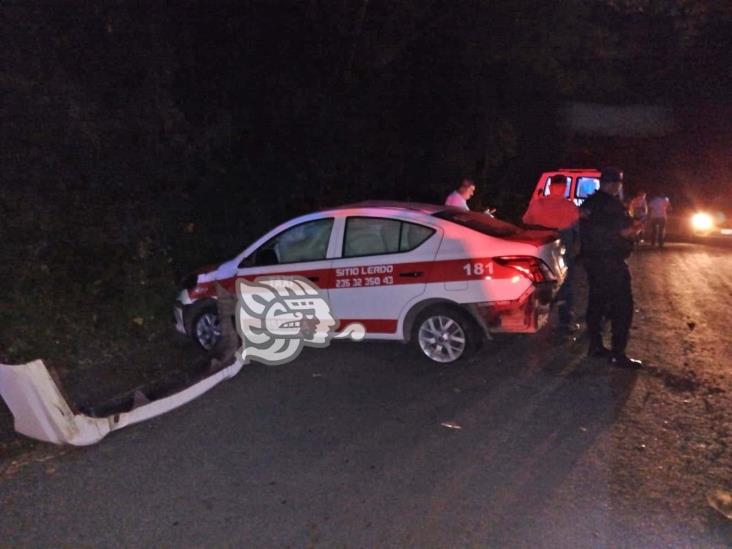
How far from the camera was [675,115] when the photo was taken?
28.9 m

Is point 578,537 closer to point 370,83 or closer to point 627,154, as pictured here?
point 370,83

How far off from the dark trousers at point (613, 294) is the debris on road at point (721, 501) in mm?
2632

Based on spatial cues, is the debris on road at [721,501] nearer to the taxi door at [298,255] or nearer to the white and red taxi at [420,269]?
the white and red taxi at [420,269]

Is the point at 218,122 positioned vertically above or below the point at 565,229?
above

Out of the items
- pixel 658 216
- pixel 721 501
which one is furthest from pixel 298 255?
pixel 658 216

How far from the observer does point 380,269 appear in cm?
748

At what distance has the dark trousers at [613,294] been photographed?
7.09 metres

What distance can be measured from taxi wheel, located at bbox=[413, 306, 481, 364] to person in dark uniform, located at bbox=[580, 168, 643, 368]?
122 cm

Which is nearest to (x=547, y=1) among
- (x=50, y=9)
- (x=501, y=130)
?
(x=501, y=130)

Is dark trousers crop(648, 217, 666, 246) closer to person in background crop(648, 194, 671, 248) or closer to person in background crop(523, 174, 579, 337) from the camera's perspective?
person in background crop(648, 194, 671, 248)

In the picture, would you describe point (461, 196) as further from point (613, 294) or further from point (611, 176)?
point (613, 294)

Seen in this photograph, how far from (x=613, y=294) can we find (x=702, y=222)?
545 inches

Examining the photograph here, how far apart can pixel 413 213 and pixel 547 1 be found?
11.2 m

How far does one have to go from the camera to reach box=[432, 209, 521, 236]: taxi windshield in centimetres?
743
